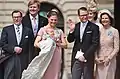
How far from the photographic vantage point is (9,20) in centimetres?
1745

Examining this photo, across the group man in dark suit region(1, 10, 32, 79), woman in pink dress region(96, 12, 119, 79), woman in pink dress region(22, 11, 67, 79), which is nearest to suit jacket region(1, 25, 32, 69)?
man in dark suit region(1, 10, 32, 79)

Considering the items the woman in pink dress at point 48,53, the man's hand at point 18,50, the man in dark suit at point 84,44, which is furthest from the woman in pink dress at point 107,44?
the man's hand at point 18,50

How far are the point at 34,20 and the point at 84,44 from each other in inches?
40.3

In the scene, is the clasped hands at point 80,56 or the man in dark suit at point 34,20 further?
the man in dark suit at point 34,20

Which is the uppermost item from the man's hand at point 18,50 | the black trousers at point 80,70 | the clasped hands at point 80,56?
the man's hand at point 18,50

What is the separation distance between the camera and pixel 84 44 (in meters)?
8.13

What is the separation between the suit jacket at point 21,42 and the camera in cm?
812

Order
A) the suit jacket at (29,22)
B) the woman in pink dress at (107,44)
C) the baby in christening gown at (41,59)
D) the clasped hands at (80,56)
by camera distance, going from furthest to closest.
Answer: the suit jacket at (29,22) < the woman in pink dress at (107,44) < the clasped hands at (80,56) < the baby in christening gown at (41,59)

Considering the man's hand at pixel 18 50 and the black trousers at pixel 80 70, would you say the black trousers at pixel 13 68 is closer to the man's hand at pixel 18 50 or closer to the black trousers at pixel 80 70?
the man's hand at pixel 18 50

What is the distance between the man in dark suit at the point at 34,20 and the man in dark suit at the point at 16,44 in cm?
12

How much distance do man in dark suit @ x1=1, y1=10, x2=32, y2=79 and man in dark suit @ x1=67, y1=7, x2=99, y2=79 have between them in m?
0.81

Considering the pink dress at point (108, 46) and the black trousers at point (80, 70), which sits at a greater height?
the pink dress at point (108, 46)

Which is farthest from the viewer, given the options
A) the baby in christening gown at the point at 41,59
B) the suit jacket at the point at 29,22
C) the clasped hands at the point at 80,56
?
the suit jacket at the point at 29,22

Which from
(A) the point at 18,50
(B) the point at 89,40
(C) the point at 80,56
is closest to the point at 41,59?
(A) the point at 18,50
